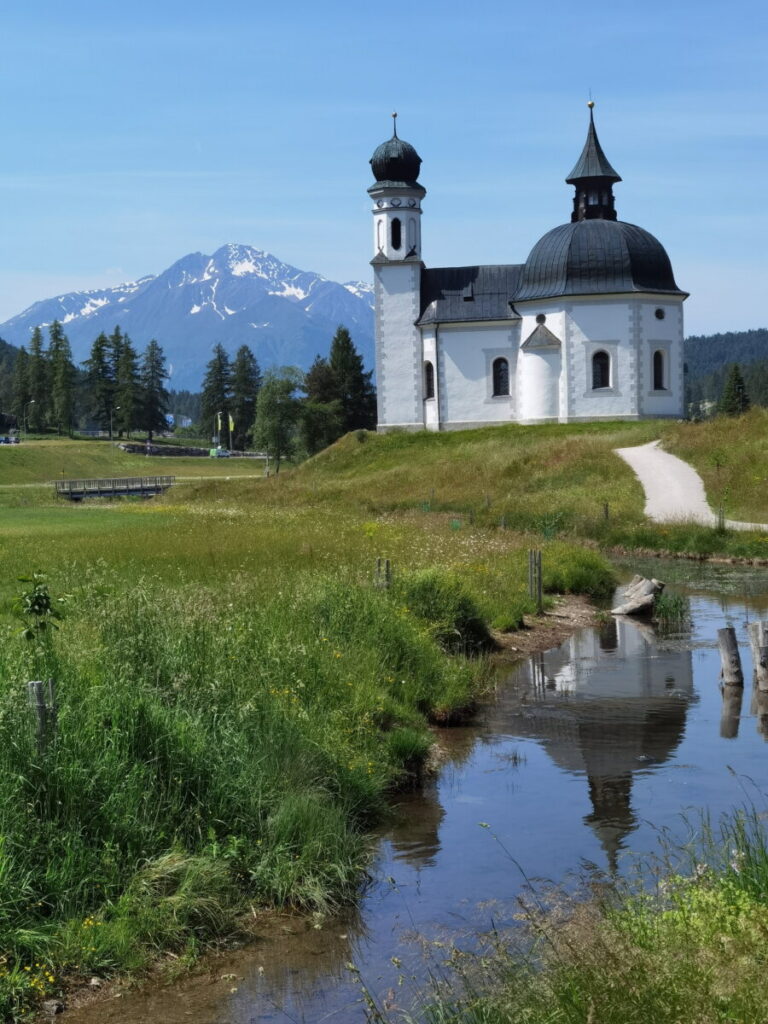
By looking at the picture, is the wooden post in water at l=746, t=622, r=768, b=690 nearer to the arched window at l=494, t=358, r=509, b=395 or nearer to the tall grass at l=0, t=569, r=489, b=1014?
the tall grass at l=0, t=569, r=489, b=1014

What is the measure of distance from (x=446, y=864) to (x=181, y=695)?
2870 millimetres

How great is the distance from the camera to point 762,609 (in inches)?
984

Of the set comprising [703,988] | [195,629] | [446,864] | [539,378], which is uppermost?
[539,378]

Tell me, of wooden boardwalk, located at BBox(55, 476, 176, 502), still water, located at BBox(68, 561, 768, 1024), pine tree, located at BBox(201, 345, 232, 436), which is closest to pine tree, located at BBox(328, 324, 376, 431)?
wooden boardwalk, located at BBox(55, 476, 176, 502)

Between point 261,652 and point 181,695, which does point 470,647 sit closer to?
point 261,652

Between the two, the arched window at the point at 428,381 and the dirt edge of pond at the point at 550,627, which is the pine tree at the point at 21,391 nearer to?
the arched window at the point at 428,381

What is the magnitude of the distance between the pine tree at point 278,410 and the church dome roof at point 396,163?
26.4 m

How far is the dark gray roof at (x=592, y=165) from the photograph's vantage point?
7156 cm

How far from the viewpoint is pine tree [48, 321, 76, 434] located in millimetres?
139125

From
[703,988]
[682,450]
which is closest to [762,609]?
[703,988]

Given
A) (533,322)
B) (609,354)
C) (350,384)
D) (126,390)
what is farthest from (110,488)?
(126,390)

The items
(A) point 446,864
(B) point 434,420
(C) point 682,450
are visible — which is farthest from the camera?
(B) point 434,420

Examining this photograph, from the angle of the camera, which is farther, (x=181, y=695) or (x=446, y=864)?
(x=181, y=695)

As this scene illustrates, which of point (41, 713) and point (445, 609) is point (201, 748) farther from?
point (445, 609)
